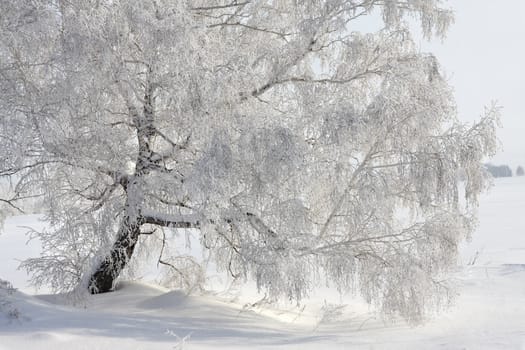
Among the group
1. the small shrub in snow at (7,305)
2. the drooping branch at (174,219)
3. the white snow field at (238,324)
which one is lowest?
the white snow field at (238,324)

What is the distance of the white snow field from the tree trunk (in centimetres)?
18

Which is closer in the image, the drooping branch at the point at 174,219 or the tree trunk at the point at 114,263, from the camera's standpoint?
the drooping branch at the point at 174,219

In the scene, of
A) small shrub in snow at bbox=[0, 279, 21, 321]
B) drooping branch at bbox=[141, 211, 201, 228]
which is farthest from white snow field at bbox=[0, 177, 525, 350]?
drooping branch at bbox=[141, 211, 201, 228]

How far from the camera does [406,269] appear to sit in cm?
630

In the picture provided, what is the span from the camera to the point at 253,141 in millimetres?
5977

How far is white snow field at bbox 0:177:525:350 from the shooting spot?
16.2ft

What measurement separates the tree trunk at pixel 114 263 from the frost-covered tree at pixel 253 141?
0.07 m

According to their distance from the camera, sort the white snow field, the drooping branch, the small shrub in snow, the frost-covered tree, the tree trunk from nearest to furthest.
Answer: the white snow field
the small shrub in snow
the frost-covered tree
the drooping branch
the tree trunk

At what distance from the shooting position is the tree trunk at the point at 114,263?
23.5 ft

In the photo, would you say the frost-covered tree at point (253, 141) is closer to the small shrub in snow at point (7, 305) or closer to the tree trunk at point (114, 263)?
the tree trunk at point (114, 263)

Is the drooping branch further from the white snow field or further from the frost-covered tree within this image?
the white snow field

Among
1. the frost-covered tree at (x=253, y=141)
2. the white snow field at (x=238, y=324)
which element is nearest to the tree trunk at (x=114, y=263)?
the frost-covered tree at (x=253, y=141)

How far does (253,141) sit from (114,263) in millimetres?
2780

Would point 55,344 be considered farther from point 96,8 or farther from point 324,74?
point 324,74
